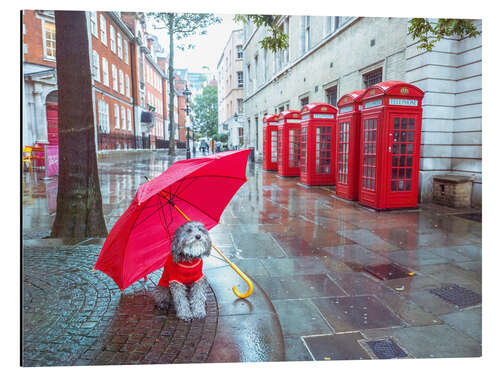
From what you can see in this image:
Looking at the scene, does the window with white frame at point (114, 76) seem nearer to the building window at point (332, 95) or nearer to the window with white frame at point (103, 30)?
the window with white frame at point (103, 30)

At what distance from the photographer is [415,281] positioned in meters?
3.95

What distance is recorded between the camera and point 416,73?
28.7 feet

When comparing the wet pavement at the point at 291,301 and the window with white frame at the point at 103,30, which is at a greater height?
the window with white frame at the point at 103,30

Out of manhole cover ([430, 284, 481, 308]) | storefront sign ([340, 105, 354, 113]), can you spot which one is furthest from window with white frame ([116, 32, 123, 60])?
manhole cover ([430, 284, 481, 308])

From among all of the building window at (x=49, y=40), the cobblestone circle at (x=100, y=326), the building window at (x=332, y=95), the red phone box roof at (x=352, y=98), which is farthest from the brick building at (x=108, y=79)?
the building window at (x=332, y=95)

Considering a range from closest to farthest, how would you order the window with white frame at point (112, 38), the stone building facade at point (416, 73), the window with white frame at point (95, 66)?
the stone building facade at point (416, 73) → the window with white frame at point (95, 66) → the window with white frame at point (112, 38)

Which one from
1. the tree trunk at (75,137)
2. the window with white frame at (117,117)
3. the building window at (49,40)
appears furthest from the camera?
the window with white frame at (117,117)

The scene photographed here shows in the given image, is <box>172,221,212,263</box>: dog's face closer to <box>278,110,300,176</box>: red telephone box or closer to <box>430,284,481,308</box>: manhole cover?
<box>430,284,481,308</box>: manhole cover

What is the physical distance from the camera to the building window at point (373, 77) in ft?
36.1

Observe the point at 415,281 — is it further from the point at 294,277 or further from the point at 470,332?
the point at 294,277

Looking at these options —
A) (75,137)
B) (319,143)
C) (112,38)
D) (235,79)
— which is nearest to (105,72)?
(112,38)

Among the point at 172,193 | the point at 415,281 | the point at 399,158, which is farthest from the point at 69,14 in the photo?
the point at 399,158

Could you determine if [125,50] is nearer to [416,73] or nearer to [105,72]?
[105,72]

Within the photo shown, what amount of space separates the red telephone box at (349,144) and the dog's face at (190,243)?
7046mm
